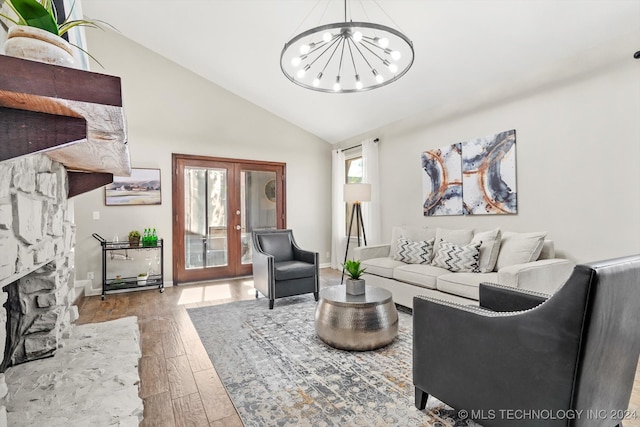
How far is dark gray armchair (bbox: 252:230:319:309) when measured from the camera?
3733 millimetres

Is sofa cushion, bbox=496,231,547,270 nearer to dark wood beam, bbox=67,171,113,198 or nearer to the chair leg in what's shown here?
the chair leg

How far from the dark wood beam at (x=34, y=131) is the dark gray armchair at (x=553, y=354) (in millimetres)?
1669

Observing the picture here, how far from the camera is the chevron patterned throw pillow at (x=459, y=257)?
3223mm

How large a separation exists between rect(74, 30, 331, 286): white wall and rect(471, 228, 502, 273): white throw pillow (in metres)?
3.56

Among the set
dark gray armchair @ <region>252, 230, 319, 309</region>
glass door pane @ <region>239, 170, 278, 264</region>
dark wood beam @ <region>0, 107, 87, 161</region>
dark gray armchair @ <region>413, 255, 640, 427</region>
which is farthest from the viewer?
glass door pane @ <region>239, 170, 278, 264</region>

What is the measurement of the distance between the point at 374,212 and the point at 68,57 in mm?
4587

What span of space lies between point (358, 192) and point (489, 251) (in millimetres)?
2149

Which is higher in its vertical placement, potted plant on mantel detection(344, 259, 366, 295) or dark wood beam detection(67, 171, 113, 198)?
dark wood beam detection(67, 171, 113, 198)

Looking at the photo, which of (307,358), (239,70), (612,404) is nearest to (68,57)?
(307,358)

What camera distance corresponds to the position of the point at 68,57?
1.06m

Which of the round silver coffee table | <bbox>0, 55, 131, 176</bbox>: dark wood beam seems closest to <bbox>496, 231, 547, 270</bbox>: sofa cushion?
the round silver coffee table

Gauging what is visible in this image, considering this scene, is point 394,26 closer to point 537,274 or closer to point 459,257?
point 459,257

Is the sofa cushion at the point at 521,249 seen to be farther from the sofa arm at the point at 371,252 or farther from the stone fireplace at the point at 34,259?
the stone fireplace at the point at 34,259

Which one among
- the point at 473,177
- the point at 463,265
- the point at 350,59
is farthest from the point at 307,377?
the point at 350,59
